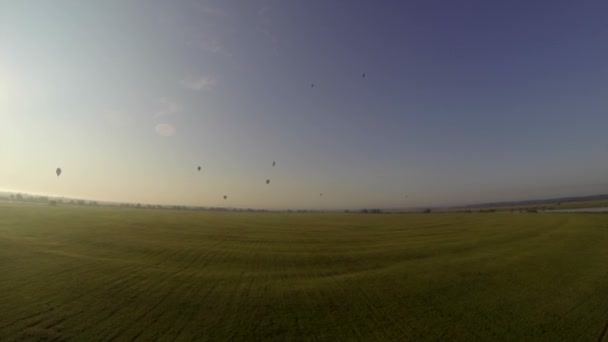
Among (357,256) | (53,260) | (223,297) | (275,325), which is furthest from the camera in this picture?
(357,256)

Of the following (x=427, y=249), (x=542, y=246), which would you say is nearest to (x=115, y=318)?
(x=427, y=249)

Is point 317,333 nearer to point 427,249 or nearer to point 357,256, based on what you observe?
point 357,256

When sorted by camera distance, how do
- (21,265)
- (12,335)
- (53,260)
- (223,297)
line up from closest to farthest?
1. (12,335)
2. (223,297)
3. (21,265)
4. (53,260)

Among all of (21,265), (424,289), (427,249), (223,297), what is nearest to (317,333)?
(223,297)

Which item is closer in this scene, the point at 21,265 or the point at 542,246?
the point at 21,265

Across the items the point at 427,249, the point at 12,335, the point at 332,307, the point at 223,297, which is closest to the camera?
Answer: the point at 12,335

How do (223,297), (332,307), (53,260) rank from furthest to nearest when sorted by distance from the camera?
(53,260) → (223,297) → (332,307)

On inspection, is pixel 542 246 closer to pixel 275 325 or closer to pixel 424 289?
pixel 424 289

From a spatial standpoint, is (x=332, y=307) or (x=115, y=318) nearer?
(x=115, y=318)
